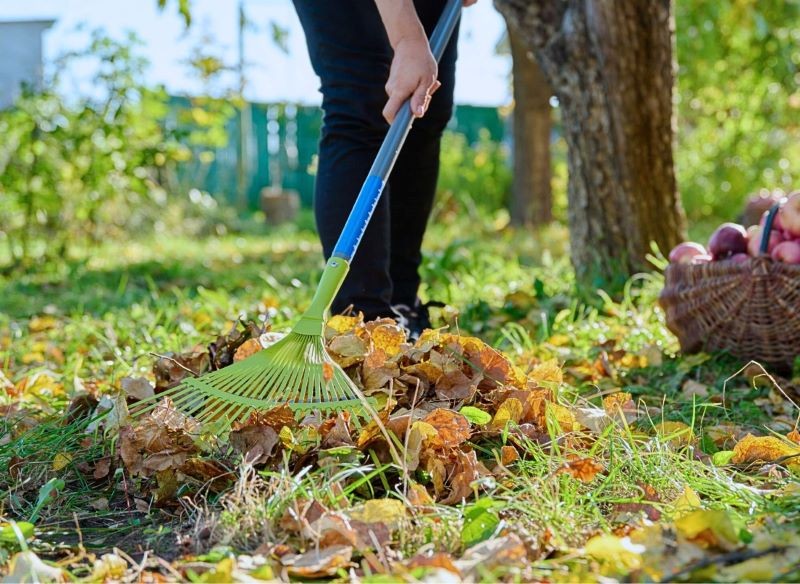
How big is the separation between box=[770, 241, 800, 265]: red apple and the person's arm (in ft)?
3.33

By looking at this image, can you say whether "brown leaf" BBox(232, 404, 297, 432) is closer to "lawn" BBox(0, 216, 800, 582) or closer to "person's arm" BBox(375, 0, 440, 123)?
"lawn" BBox(0, 216, 800, 582)

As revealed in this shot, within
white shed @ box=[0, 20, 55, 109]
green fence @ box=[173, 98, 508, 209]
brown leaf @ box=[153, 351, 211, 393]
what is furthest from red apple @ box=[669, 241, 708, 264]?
white shed @ box=[0, 20, 55, 109]

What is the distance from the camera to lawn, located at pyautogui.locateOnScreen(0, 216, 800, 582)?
118 cm

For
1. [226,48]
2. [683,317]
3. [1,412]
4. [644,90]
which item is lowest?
[1,412]

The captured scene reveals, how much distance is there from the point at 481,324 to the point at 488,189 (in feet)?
19.7

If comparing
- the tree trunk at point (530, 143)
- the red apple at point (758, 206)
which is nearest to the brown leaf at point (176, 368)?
the red apple at point (758, 206)

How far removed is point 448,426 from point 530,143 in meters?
5.83

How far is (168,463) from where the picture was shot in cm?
151

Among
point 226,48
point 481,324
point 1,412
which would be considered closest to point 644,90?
point 481,324

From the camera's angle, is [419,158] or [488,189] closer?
[419,158]

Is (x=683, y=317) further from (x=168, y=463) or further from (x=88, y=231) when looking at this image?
(x=88, y=231)

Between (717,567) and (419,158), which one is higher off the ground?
(419,158)

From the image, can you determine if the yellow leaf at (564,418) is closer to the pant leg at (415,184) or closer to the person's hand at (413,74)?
the person's hand at (413,74)

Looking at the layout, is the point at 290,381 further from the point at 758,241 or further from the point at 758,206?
the point at 758,206
